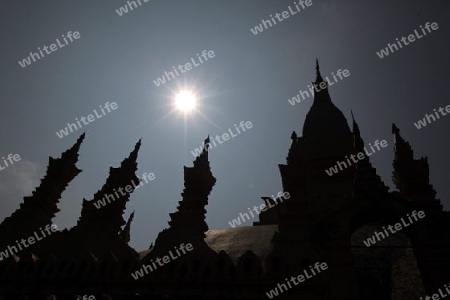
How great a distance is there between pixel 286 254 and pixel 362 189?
3537mm

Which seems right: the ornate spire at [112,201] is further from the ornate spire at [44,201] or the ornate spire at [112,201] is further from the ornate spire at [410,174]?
the ornate spire at [410,174]

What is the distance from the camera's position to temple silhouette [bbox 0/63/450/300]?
9016 millimetres

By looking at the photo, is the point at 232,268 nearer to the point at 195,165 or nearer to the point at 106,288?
the point at 106,288

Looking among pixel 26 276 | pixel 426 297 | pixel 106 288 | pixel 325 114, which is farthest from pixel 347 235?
pixel 325 114

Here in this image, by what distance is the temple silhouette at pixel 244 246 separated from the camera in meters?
9.02

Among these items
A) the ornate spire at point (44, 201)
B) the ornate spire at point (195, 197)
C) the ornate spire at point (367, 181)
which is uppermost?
the ornate spire at point (44, 201)

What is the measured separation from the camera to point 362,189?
990cm

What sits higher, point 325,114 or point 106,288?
point 325,114

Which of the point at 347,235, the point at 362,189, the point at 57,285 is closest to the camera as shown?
the point at 347,235

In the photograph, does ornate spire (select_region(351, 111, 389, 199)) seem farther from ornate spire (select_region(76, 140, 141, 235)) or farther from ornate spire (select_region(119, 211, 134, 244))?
Result: ornate spire (select_region(119, 211, 134, 244))

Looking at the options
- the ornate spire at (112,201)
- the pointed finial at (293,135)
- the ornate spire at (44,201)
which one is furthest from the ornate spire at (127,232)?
the pointed finial at (293,135)

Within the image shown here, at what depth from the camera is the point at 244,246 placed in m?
15.7

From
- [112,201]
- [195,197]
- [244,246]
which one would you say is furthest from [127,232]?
[244,246]

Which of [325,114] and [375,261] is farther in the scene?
[325,114]
